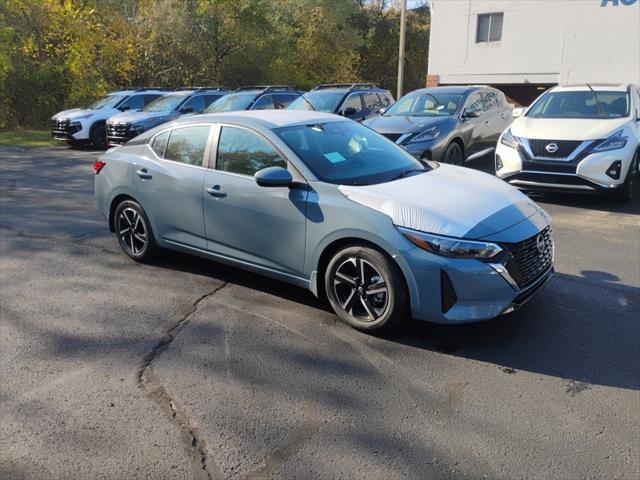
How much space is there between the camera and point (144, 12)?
26.9 metres

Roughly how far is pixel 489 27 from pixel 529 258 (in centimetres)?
2279

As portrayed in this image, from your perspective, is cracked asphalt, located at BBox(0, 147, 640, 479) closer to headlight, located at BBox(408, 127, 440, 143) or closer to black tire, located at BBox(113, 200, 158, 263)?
black tire, located at BBox(113, 200, 158, 263)

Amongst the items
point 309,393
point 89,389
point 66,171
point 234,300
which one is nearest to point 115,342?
point 89,389

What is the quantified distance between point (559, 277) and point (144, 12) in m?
26.2

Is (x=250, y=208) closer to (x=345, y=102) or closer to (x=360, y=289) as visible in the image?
(x=360, y=289)

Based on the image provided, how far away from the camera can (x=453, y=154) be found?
9969 millimetres

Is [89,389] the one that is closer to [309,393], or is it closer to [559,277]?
[309,393]

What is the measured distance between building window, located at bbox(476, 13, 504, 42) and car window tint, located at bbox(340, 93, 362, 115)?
13170mm

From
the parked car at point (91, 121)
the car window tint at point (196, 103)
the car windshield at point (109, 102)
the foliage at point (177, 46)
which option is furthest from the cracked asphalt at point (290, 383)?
the foliage at point (177, 46)

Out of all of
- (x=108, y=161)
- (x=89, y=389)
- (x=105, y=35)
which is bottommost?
(x=89, y=389)

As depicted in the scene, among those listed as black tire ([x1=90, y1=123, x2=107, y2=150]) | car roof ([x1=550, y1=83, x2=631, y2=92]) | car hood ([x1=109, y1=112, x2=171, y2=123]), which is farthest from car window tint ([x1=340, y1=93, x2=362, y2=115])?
black tire ([x1=90, y1=123, x2=107, y2=150])

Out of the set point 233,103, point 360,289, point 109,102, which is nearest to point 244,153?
point 360,289

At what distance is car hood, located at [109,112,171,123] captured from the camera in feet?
50.0

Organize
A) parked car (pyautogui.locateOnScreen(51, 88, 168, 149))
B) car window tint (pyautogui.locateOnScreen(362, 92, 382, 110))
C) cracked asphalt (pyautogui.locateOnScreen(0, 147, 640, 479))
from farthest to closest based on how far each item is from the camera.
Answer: parked car (pyautogui.locateOnScreen(51, 88, 168, 149)) → car window tint (pyautogui.locateOnScreen(362, 92, 382, 110)) → cracked asphalt (pyautogui.locateOnScreen(0, 147, 640, 479))
